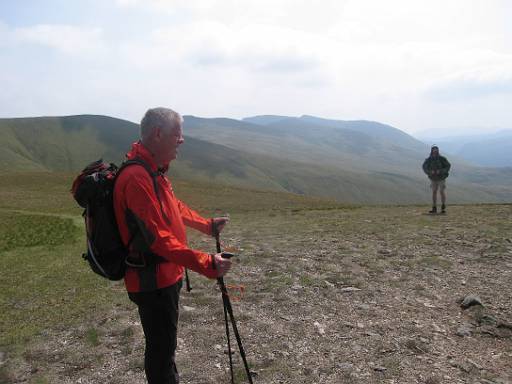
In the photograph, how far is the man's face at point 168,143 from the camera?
5305 millimetres

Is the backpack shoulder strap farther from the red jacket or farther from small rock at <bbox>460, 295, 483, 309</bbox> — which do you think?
small rock at <bbox>460, 295, 483, 309</bbox>

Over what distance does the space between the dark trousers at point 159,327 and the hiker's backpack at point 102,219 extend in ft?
1.62

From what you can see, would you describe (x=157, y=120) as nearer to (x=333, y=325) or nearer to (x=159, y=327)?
(x=159, y=327)

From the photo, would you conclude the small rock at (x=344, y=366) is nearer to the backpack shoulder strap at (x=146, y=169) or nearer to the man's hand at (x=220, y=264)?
the man's hand at (x=220, y=264)

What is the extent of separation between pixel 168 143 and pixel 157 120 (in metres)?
0.32

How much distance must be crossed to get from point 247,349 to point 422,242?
10708 millimetres

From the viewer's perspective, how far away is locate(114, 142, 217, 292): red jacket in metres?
4.90

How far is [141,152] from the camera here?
529 cm

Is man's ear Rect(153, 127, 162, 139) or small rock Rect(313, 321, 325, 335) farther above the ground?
man's ear Rect(153, 127, 162, 139)

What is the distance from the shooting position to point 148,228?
4879mm

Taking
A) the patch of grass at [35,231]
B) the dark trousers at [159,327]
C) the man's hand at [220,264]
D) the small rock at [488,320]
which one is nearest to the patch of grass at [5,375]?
the dark trousers at [159,327]

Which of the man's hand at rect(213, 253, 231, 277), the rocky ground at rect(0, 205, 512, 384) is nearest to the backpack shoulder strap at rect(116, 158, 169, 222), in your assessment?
the man's hand at rect(213, 253, 231, 277)

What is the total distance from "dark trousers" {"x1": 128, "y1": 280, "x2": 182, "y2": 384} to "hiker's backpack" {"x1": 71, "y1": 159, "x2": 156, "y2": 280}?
0.49m

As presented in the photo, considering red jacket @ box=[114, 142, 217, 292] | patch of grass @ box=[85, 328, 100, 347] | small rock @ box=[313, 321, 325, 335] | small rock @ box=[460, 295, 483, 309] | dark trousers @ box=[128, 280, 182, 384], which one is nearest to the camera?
red jacket @ box=[114, 142, 217, 292]
